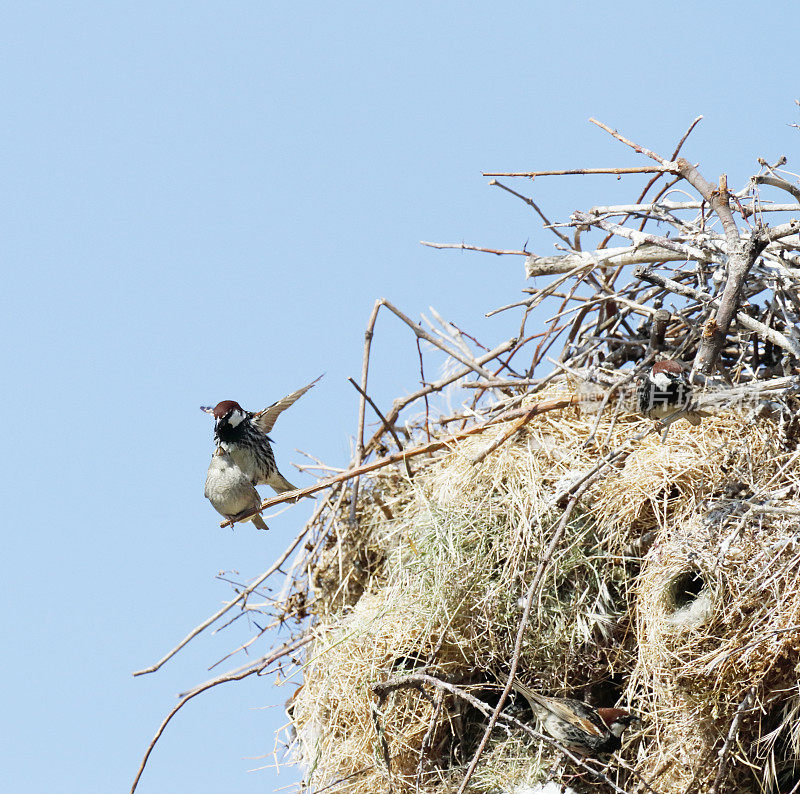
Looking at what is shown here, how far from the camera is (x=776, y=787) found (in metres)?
3.39

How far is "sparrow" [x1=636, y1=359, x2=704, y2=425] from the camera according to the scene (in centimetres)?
366

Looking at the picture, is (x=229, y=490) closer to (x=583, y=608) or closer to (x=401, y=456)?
(x=401, y=456)

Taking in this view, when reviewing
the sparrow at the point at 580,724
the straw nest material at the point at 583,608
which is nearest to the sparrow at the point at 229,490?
the straw nest material at the point at 583,608

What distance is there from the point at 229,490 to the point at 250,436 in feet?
0.89

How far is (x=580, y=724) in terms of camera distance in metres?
3.65

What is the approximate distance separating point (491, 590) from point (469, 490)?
0.37 meters

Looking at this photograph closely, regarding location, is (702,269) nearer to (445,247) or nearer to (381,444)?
(445,247)

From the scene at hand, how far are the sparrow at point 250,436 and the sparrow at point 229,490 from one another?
0.04 m

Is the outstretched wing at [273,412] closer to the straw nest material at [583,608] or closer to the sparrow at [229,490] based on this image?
the sparrow at [229,490]

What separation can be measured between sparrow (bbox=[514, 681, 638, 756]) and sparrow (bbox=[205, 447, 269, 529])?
187 cm

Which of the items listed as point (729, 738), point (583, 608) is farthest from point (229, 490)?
point (729, 738)

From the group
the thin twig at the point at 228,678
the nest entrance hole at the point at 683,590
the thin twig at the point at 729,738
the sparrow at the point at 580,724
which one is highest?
the thin twig at the point at 228,678

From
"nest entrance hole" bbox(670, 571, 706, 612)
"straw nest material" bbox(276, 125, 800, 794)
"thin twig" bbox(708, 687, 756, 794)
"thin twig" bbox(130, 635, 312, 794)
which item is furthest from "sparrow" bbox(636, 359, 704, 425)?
"thin twig" bbox(130, 635, 312, 794)

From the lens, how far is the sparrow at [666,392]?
12.0 ft
